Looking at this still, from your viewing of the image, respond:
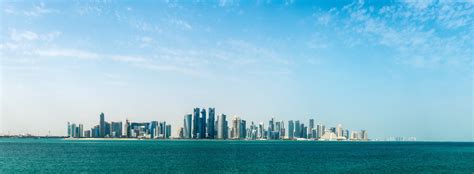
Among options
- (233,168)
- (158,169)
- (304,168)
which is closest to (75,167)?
(158,169)

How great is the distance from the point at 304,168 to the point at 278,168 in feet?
15.1

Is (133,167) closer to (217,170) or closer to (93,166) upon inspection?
(93,166)

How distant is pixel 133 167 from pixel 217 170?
1442cm

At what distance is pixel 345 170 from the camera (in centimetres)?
7194

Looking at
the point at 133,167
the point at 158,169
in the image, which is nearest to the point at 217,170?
the point at 158,169

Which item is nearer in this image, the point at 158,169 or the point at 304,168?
the point at 158,169

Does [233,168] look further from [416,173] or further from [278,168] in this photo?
[416,173]

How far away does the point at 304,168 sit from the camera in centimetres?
7425

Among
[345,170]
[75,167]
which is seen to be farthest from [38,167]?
[345,170]

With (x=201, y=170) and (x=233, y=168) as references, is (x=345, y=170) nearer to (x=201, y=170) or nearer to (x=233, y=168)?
(x=233, y=168)

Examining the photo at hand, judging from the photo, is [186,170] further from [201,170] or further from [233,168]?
[233,168]

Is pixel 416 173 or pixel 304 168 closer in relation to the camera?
pixel 416 173

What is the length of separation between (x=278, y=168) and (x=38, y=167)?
39.6m

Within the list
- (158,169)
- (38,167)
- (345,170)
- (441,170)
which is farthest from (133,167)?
(441,170)
